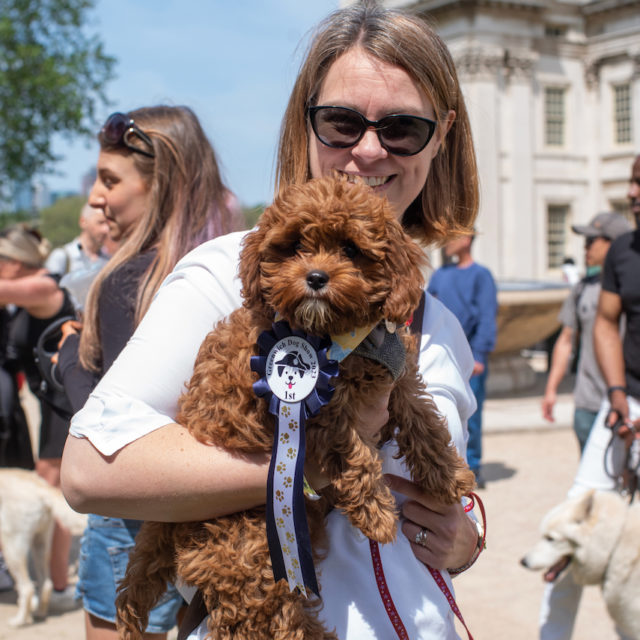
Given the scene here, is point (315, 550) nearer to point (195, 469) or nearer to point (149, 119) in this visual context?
point (195, 469)

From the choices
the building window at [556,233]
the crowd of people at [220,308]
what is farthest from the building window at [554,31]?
the crowd of people at [220,308]

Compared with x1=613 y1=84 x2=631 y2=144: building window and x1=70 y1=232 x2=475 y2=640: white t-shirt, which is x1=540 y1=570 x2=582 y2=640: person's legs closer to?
x1=70 y1=232 x2=475 y2=640: white t-shirt

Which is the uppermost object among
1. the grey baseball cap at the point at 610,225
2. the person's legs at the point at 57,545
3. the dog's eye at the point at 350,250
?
the grey baseball cap at the point at 610,225

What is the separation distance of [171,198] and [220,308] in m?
1.43

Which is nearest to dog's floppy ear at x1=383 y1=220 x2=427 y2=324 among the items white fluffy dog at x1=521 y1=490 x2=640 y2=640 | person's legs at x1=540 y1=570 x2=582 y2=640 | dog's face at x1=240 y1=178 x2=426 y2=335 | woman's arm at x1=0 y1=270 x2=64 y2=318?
dog's face at x1=240 y1=178 x2=426 y2=335

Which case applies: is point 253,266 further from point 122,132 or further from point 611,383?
point 611,383

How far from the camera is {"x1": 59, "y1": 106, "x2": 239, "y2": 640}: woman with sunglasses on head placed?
2.88 meters

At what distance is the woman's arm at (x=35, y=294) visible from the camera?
6.28m

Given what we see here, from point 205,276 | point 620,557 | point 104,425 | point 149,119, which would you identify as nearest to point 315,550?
point 104,425

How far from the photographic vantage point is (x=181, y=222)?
3.19 metres

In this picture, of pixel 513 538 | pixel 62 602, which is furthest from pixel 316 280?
pixel 513 538

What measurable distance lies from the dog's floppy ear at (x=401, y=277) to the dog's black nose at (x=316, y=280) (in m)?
0.18

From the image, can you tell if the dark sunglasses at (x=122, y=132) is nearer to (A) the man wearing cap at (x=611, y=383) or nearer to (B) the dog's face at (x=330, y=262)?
(B) the dog's face at (x=330, y=262)

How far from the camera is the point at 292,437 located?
1685 mm
